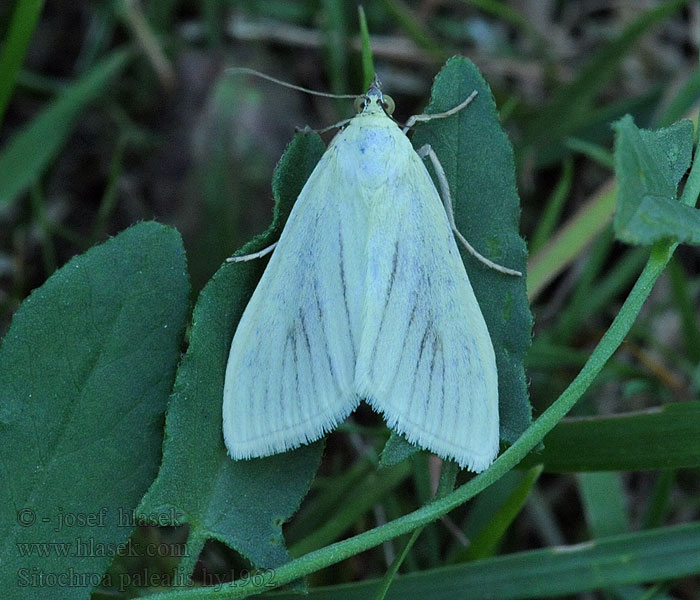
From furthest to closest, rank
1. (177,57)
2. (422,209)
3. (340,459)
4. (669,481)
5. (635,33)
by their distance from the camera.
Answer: (177,57)
(635,33)
(340,459)
(669,481)
(422,209)

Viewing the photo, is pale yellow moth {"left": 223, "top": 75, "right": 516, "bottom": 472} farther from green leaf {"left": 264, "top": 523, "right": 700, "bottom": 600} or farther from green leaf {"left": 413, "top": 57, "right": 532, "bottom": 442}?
green leaf {"left": 264, "top": 523, "right": 700, "bottom": 600}

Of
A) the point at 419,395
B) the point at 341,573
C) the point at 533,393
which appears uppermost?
the point at 419,395

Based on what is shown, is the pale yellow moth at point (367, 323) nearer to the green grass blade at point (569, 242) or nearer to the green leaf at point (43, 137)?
the green grass blade at point (569, 242)

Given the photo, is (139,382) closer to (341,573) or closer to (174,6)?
(341,573)

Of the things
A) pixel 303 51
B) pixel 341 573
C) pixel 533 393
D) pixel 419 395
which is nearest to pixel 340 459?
pixel 341 573

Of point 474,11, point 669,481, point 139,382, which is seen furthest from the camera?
point 474,11

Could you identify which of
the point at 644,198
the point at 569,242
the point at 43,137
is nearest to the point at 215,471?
the point at 644,198

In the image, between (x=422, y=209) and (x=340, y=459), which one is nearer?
(x=422, y=209)

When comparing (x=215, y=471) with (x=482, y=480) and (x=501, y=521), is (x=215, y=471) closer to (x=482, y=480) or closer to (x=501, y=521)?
(x=482, y=480)
